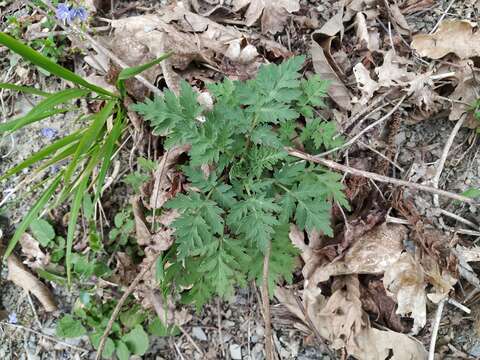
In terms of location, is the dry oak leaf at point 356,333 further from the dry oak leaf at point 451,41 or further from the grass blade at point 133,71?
the grass blade at point 133,71

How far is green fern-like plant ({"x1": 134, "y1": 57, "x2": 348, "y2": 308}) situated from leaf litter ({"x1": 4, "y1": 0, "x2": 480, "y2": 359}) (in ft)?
0.72

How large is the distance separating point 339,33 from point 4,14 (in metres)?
1.62

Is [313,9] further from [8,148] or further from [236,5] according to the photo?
[8,148]

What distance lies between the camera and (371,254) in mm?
1738

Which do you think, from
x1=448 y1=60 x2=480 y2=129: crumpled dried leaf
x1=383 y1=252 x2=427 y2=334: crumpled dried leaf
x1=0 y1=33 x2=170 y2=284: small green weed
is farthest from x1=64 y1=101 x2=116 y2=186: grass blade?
x1=448 y1=60 x2=480 y2=129: crumpled dried leaf

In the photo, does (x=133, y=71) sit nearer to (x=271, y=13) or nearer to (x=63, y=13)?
(x=63, y=13)

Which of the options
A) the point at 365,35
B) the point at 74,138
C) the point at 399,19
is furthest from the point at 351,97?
the point at 74,138

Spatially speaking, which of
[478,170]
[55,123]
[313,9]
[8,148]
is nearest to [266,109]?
[313,9]

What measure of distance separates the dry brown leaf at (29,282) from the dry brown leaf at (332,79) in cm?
151

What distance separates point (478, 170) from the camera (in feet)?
5.87

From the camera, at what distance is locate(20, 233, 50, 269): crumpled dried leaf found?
6.95ft

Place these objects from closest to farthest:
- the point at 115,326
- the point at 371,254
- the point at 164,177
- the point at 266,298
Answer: the point at 266,298 → the point at 371,254 → the point at 164,177 → the point at 115,326

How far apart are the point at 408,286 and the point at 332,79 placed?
836mm

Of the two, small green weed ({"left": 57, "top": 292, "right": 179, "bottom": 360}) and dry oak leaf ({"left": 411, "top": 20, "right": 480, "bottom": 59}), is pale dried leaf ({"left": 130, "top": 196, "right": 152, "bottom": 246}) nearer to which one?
small green weed ({"left": 57, "top": 292, "right": 179, "bottom": 360})
